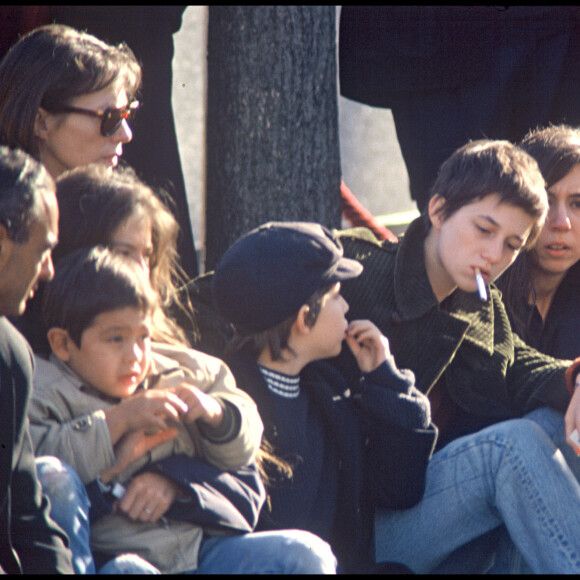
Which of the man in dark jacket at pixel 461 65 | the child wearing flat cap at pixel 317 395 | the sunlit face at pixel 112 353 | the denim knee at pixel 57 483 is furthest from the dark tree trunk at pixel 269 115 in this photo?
the denim knee at pixel 57 483

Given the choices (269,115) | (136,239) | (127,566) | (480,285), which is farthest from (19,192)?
(269,115)

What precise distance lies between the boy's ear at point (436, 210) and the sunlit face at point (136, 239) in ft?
2.99

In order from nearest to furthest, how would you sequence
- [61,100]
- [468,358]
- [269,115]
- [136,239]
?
[136,239]
[61,100]
[468,358]
[269,115]

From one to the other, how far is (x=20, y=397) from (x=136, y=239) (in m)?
0.67

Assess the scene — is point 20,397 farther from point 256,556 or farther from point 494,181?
point 494,181

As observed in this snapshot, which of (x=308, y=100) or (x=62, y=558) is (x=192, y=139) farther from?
(x=62, y=558)

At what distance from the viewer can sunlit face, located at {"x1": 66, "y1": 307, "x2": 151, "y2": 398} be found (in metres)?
2.25

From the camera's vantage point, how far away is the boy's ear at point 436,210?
10.2 ft

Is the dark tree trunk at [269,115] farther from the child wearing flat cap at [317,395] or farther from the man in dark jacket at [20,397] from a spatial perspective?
the man in dark jacket at [20,397]

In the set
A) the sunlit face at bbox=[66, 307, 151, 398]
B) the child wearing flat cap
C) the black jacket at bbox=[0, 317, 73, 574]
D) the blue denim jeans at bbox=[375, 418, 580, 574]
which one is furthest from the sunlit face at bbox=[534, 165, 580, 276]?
the black jacket at bbox=[0, 317, 73, 574]

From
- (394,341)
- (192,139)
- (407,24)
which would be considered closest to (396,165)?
(192,139)

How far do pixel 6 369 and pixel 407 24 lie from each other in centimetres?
244

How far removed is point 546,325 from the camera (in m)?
3.50

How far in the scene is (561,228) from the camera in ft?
11.2
